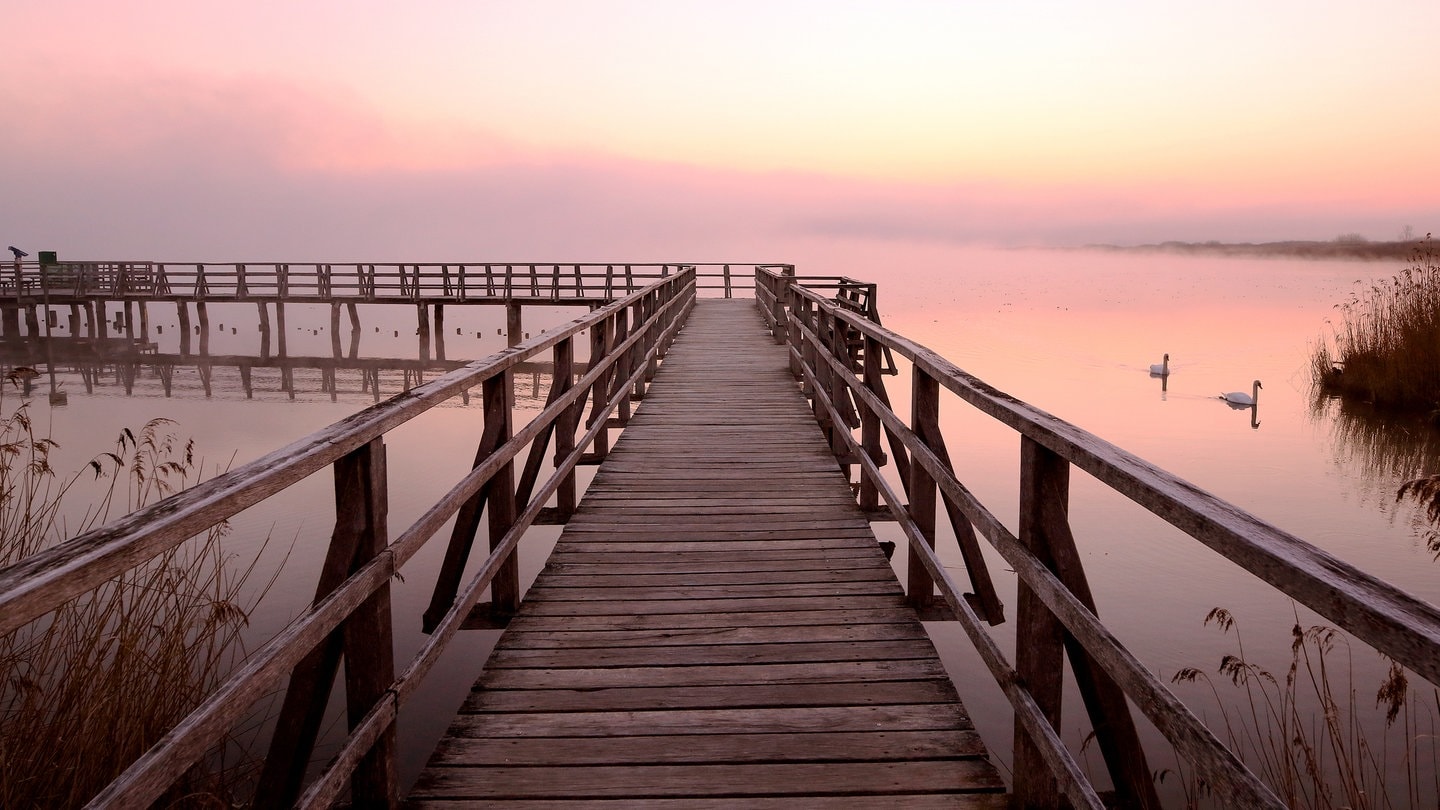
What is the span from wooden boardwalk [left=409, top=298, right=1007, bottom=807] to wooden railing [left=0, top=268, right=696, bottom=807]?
305mm

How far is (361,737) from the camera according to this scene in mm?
2283

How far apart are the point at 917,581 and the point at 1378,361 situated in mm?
13475

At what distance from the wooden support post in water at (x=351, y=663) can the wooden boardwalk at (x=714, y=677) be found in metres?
0.23

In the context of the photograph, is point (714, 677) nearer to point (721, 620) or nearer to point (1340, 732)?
point (721, 620)

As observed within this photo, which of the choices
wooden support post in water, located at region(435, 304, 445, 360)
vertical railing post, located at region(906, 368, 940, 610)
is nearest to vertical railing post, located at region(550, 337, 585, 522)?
vertical railing post, located at region(906, 368, 940, 610)

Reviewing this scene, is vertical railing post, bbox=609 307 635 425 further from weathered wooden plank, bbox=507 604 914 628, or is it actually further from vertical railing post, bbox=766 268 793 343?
vertical railing post, bbox=766 268 793 343

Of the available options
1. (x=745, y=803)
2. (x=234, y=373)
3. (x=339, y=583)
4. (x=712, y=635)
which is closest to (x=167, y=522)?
(x=339, y=583)

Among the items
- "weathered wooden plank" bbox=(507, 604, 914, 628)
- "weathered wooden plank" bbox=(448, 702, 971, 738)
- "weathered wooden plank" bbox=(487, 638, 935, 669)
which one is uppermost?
"weathered wooden plank" bbox=(507, 604, 914, 628)

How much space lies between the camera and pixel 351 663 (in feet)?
7.95

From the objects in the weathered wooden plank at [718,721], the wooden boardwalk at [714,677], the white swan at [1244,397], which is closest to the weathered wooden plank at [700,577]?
the wooden boardwalk at [714,677]

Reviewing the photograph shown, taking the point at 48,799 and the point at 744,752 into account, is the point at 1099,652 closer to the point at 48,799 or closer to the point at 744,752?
the point at 744,752

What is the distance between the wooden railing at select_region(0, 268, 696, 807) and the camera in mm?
1444

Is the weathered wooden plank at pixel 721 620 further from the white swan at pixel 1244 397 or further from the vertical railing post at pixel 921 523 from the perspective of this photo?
the white swan at pixel 1244 397

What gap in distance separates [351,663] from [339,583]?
227 millimetres
